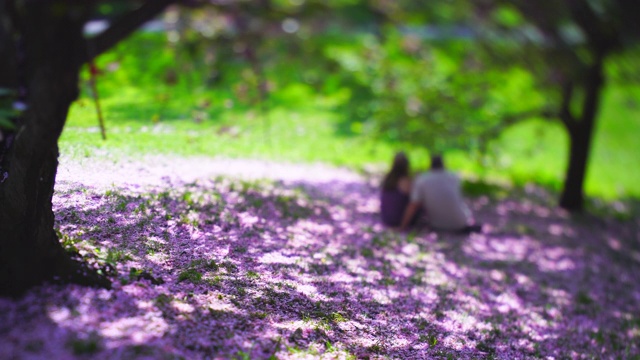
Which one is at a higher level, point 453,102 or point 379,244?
point 453,102

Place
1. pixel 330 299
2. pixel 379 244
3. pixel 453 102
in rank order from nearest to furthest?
pixel 330 299 < pixel 379 244 < pixel 453 102

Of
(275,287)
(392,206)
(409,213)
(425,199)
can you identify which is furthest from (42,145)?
(425,199)

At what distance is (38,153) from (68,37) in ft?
3.06

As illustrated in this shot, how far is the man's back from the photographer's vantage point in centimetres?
868

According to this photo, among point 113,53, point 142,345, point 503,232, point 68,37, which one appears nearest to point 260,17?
point 113,53

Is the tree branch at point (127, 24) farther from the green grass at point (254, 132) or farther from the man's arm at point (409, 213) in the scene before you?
the man's arm at point (409, 213)

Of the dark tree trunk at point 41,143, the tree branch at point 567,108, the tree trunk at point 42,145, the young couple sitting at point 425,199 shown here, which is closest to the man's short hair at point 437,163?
the young couple sitting at point 425,199

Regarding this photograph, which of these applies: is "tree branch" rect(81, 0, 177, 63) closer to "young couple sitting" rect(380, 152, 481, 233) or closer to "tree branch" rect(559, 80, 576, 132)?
"young couple sitting" rect(380, 152, 481, 233)

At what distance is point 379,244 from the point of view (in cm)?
743

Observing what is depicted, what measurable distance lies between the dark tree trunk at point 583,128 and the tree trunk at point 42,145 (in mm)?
9772

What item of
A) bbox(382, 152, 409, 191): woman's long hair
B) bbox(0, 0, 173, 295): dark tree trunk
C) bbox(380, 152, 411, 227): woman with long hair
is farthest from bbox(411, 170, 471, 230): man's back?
bbox(0, 0, 173, 295): dark tree trunk

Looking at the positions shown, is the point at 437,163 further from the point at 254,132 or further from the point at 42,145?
the point at 42,145

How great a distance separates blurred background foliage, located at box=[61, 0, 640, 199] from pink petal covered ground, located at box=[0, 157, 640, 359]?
62 centimetres

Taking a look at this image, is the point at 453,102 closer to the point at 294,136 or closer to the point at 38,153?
the point at 294,136
